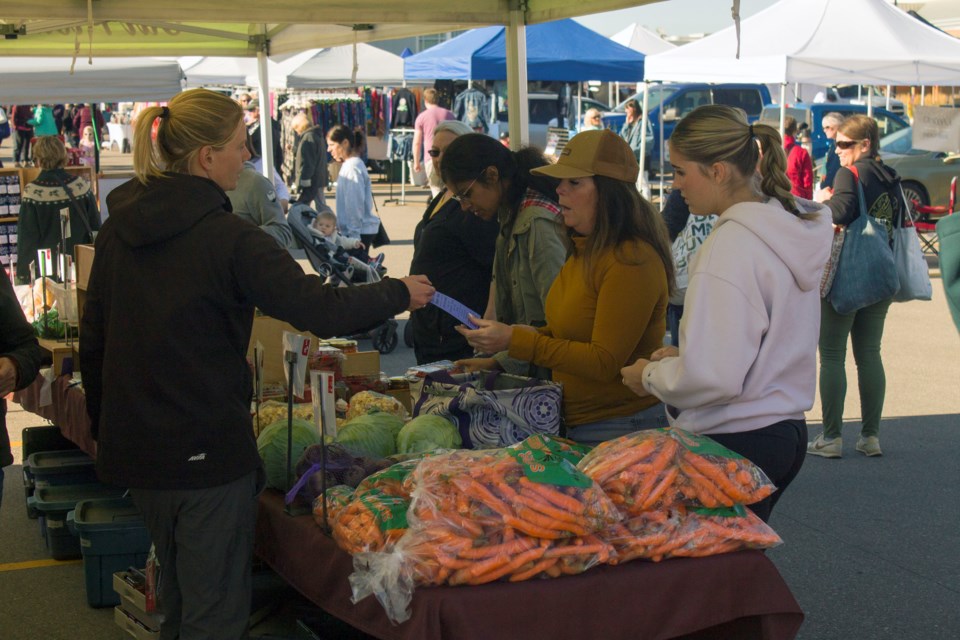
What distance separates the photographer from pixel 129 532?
420 centimetres

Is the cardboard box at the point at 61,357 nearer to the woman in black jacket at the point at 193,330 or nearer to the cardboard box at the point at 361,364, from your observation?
the cardboard box at the point at 361,364

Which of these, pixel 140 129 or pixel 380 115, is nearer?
pixel 140 129

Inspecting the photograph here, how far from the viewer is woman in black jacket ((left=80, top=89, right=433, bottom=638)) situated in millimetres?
2555

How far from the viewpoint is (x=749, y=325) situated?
2.60m

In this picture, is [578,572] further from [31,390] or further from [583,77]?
[583,77]

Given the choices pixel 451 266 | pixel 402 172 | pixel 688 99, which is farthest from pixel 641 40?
pixel 451 266

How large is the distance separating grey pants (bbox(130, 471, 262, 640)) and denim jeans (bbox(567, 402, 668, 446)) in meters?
1.04

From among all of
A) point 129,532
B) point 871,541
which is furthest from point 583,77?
point 129,532

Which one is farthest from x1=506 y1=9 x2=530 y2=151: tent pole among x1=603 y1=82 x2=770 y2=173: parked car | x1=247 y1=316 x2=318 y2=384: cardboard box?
x1=603 y1=82 x2=770 y2=173: parked car

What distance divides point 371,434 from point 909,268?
12.7 feet

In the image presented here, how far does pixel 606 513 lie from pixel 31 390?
11.3ft

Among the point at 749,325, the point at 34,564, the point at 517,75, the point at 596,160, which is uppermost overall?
the point at 517,75

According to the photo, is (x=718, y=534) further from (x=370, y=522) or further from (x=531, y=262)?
(x=531, y=262)

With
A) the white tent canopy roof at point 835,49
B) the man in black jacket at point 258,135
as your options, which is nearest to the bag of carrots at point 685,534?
the white tent canopy roof at point 835,49
